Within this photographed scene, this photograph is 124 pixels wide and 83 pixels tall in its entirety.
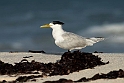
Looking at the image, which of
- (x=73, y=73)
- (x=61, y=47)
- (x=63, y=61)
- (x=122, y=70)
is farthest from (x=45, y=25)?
(x=122, y=70)

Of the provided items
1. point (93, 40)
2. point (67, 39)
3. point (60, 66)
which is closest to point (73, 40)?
point (67, 39)

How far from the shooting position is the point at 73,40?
11898 millimetres

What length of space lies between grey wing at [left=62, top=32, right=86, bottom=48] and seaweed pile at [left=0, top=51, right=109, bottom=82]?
1403mm

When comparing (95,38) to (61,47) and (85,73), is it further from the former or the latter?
(85,73)

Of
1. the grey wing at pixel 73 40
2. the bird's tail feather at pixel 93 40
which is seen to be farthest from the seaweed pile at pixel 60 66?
the bird's tail feather at pixel 93 40

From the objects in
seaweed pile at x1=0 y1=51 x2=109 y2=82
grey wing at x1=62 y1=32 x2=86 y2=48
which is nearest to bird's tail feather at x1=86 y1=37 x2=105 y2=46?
grey wing at x1=62 y1=32 x2=86 y2=48

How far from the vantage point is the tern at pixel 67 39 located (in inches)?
467

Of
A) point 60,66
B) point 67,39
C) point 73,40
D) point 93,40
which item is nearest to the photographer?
point 60,66

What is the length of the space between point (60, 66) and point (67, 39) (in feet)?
7.66

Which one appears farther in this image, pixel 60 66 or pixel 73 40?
pixel 73 40

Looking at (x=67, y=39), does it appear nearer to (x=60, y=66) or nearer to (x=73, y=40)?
(x=73, y=40)

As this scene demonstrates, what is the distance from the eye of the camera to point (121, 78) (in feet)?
26.3

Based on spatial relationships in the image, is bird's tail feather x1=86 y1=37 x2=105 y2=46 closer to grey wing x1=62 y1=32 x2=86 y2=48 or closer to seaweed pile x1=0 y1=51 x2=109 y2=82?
grey wing x1=62 y1=32 x2=86 y2=48

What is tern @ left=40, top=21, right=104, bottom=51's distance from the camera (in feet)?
38.9
